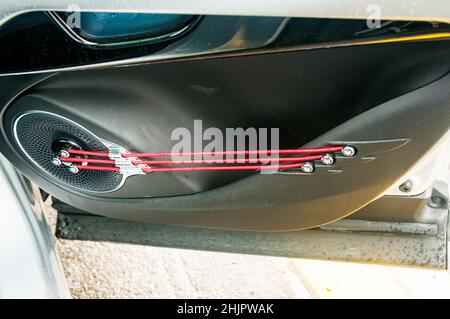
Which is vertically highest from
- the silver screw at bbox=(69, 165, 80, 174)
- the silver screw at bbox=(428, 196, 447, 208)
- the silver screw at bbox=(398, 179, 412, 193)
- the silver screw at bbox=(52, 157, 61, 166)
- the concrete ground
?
the silver screw at bbox=(52, 157, 61, 166)

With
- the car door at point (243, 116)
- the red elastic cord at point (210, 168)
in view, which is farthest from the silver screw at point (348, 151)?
the red elastic cord at point (210, 168)

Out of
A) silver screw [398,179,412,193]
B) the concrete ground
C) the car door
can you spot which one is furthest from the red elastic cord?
the concrete ground

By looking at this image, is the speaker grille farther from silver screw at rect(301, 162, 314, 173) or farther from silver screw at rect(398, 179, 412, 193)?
silver screw at rect(398, 179, 412, 193)

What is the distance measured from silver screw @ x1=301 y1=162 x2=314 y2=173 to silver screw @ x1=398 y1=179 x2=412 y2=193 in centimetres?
30

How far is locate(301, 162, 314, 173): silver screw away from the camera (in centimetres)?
90

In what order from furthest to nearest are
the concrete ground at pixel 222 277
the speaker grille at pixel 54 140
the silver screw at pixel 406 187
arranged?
1. the concrete ground at pixel 222 277
2. the silver screw at pixel 406 187
3. the speaker grille at pixel 54 140

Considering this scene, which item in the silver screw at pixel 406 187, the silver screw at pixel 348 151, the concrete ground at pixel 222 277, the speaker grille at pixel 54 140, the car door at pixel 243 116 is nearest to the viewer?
the car door at pixel 243 116

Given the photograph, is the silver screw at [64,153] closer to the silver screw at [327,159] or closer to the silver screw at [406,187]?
the silver screw at [327,159]

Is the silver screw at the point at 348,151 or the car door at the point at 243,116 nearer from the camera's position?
the car door at the point at 243,116

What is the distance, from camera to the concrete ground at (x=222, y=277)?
1622 millimetres

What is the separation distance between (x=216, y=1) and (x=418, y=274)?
1.24 meters

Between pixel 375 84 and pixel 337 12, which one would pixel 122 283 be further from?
pixel 337 12

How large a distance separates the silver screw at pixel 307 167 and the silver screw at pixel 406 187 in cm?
30

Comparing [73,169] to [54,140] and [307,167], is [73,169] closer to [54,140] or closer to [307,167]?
[54,140]
